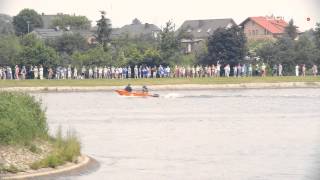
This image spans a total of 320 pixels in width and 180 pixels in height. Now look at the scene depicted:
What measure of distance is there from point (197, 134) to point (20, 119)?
43.0 ft

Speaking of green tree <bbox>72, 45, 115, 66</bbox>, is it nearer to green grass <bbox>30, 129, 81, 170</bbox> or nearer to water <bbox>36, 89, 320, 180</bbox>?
water <bbox>36, 89, 320, 180</bbox>

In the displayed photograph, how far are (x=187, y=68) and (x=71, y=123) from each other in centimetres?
3682

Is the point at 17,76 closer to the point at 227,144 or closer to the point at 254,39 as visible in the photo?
the point at 227,144

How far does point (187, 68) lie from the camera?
78.4 meters

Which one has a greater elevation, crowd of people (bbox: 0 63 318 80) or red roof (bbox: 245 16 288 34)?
red roof (bbox: 245 16 288 34)

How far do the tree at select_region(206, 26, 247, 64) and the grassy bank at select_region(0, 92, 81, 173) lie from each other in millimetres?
54501

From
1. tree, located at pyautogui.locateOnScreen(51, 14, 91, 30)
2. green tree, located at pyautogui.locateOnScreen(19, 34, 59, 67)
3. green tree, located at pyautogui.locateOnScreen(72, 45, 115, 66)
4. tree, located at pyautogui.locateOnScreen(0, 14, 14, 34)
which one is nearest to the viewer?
green tree, located at pyautogui.locateOnScreen(19, 34, 59, 67)

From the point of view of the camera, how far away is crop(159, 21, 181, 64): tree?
81.6m

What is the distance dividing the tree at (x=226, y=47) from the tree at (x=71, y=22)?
2358 inches

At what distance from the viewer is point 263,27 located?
114250 millimetres

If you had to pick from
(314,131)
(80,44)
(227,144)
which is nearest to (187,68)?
(80,44)

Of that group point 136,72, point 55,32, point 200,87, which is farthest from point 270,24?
point 200,87

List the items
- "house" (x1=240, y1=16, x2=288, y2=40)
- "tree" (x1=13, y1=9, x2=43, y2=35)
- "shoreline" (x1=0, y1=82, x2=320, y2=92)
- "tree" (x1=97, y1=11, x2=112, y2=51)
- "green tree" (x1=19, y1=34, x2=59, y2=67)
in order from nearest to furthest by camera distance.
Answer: "shoreline" (x1=0, y1=82, x2=320, y2=92)
"green tree" (x1=19, y1=34, x2=59, y2=67)
"tree" (x1=97, y1=11, x2=112, y2=51)
"house" (x1=240, y1=16, x2=288, y2=40)
"tree" (x1=13, y1=9, x2=43, y2=35)

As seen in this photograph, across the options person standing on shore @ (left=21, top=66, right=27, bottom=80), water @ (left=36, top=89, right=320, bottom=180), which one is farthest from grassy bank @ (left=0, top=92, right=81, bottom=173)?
person standing on shore @ (left=21, top=66, right=27, bottom=80)
